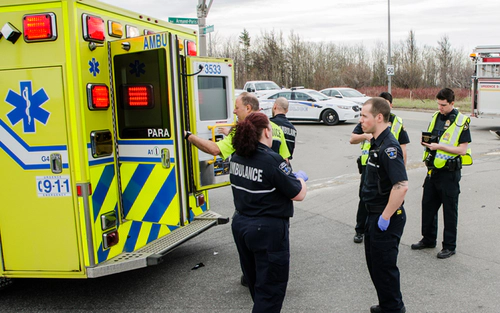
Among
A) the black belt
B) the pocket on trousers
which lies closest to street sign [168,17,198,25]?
the black belt

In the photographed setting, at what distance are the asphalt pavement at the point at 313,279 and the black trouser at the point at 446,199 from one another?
0.27m

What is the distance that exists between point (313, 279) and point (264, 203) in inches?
74.0

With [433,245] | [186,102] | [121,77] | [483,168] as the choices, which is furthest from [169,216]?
[483,168]

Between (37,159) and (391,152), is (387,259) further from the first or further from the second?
(37,159)

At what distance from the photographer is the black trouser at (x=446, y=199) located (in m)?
5.27

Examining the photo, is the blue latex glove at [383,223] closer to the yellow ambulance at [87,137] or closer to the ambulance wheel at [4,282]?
the yellow ambulance at [87,137]

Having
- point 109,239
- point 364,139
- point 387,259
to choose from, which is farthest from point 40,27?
point 364,139

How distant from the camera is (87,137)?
4.09m

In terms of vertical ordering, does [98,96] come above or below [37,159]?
above

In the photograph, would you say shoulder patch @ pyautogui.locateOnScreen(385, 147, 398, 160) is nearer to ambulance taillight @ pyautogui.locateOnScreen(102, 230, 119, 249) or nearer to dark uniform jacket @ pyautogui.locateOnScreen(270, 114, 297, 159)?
dark uniform jacket @ pyautogui.locateOnScreen(270, 114, 297, 159)

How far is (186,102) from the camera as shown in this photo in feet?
15.1

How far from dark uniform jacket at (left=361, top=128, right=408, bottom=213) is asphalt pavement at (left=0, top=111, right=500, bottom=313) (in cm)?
106

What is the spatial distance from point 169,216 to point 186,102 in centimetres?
114

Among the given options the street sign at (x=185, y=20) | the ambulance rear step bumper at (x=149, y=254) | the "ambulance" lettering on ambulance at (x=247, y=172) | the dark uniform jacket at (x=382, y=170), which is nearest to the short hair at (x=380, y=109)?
the dark uniform jacket at (x=382, y=170)
